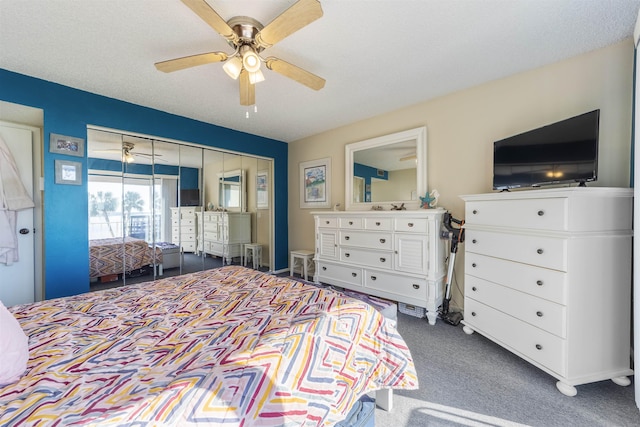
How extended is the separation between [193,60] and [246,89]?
1.51ft

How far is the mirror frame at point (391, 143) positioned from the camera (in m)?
3.17

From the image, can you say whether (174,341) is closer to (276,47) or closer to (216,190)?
(276,47)

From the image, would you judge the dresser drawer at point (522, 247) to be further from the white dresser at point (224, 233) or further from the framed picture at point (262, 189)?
the white dresser at point (224, 233)

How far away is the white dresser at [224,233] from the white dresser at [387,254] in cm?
154

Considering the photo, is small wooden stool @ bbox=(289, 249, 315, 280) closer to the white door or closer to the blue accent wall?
the blue accent wall

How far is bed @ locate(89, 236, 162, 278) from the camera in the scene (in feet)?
9.82

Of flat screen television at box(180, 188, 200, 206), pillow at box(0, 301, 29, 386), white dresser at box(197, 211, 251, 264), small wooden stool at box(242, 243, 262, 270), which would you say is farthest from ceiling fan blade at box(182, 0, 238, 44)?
small wooden stool at box(242, 243, 262, 270)

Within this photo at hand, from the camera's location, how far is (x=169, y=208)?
3561 millimetres

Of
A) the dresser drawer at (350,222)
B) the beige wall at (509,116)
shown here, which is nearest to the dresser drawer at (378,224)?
the dresser drawer at (350,222)

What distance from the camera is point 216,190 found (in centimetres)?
411

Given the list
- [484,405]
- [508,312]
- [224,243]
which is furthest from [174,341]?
[224,243]

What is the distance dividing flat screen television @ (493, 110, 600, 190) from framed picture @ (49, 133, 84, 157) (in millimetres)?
4246

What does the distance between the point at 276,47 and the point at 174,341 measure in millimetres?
2140

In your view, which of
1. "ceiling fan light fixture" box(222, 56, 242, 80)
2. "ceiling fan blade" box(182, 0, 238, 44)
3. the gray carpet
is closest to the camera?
"ceiling fan blade" box(182, 0, 238, 44)
